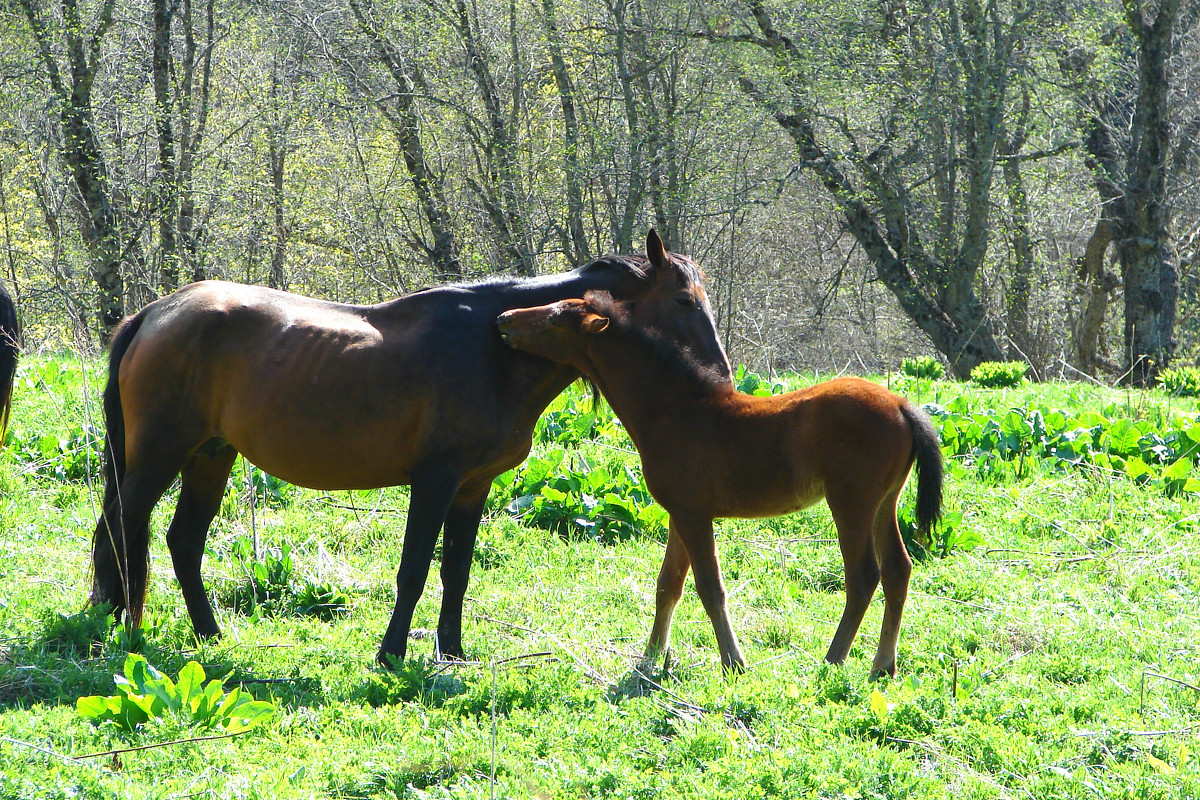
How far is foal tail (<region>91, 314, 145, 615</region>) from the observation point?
502cm

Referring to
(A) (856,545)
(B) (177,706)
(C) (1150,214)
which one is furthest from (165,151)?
(C) (1150,214)

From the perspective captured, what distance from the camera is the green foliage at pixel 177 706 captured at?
3.66 metres

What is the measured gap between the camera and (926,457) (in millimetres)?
4066

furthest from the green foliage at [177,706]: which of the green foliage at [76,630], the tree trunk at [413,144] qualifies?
the tree trunk at [413,144]

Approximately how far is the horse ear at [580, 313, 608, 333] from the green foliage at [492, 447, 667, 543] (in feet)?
8.46

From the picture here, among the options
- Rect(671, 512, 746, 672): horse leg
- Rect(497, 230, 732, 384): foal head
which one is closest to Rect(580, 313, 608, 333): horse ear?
Rect(497, 230, 732, 384): foal head

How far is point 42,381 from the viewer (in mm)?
9148

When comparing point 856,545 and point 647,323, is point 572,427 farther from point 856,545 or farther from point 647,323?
point 856,545

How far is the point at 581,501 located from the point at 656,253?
2.77 m

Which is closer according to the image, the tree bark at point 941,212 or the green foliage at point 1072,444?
the green foliage at point 1072,444

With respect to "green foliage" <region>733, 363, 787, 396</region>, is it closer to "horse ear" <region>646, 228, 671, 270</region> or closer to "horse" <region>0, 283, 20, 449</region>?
"horse ear" <region>646, 228, 671, 270</region>

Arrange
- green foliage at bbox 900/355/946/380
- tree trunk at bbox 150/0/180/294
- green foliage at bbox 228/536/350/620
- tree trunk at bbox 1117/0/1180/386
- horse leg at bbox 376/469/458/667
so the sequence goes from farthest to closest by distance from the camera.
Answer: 1. tree trunk at bbox 150/0/180/294
2. tree trunk at bbox 1117/0/1180/386
3. green foliage at bbox 900/355/946/380
4. green foliage at bbox 228/536/350/620
5. horse leg at bbox 376/469/458/667

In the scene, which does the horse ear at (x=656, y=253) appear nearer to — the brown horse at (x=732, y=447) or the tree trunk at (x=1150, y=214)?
the brown horse at (x=732, y=447)

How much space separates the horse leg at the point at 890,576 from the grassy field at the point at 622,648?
0.16 metres
